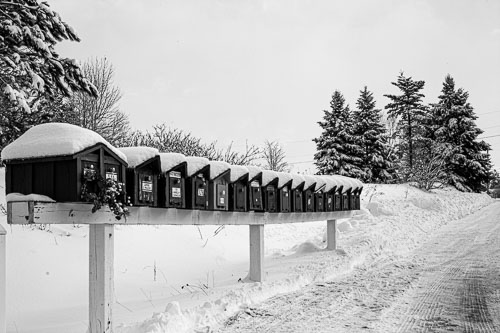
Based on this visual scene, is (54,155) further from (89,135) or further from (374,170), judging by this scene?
(374,170)

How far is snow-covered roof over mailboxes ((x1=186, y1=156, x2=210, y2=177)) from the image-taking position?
5117 mm

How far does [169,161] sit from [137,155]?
0.43 m

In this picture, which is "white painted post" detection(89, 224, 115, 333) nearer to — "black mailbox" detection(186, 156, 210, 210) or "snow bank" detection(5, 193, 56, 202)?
"snow bank" detection(5, 193, 56, 202)

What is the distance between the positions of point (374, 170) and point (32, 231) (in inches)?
1066

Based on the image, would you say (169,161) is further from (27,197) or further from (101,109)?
(101,109)

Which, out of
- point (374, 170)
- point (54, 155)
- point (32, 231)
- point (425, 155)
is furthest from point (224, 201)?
point (374, 170)

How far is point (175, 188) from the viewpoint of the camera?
484 centimetres

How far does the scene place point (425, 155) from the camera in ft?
86.1

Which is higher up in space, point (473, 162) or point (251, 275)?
point (473, 162)

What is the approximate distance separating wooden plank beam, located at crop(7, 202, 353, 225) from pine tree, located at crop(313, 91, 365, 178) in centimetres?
2401

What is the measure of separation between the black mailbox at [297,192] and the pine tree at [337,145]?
2335cm

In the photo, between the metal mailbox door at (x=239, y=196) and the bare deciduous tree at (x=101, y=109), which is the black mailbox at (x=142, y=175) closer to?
the metal mailbox door at (x=239, y=196)

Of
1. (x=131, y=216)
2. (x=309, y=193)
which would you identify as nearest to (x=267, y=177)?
(x=309, y=193)

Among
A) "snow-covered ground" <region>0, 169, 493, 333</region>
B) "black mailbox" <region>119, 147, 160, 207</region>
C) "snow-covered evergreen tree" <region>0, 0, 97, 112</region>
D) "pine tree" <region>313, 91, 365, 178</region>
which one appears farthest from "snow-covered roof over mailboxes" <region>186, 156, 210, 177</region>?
"pine tree" <region>313, 91, 365, 178</region>
